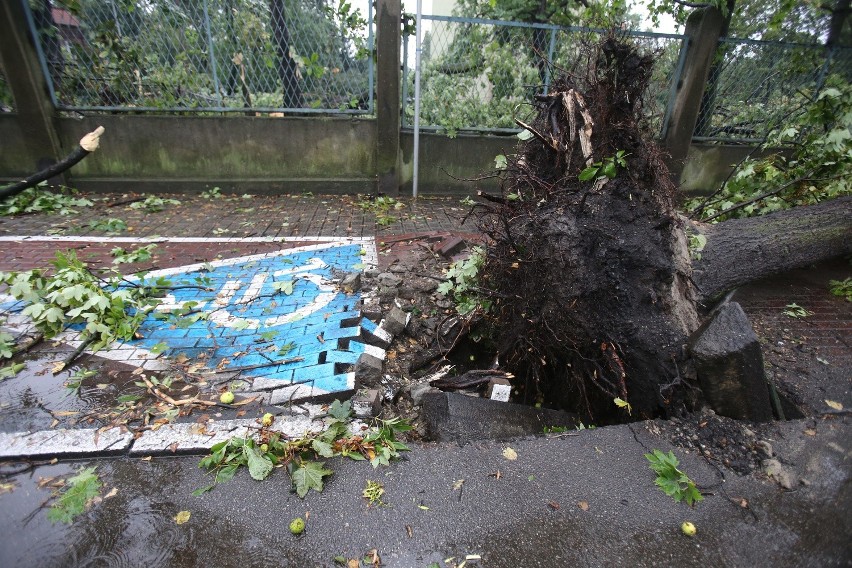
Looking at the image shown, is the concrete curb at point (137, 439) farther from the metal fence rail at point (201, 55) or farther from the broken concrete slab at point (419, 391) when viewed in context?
the metal fence rail at point (201, 55)

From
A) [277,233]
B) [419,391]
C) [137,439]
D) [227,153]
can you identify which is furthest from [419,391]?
[227,153]

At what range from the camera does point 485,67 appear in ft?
23.5

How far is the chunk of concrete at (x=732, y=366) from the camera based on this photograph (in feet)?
7.69

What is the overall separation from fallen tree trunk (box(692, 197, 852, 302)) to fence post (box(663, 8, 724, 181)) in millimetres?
3010

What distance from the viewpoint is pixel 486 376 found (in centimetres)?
292

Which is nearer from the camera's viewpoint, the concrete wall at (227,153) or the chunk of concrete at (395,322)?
the chunk of concrete at (395,322)

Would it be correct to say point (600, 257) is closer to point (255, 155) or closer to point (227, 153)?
point (255, 155)

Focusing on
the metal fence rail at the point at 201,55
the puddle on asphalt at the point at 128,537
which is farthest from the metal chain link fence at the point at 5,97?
the puddle on asphalt at the point at 128,537

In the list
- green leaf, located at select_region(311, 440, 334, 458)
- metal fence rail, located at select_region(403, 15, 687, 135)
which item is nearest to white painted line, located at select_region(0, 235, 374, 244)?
metal fence rail, located at select_region(403, 15, 687, 135)

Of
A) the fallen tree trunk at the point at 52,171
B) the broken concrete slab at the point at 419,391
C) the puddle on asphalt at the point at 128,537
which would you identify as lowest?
the broken concrete slab at the point at 419,391

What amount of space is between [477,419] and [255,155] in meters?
6.50

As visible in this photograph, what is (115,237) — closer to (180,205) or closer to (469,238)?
(180,205)

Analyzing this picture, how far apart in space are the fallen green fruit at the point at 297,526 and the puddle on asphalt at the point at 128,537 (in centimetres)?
7

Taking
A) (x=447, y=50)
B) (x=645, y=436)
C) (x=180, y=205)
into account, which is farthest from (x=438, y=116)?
(x=645, y=436)
